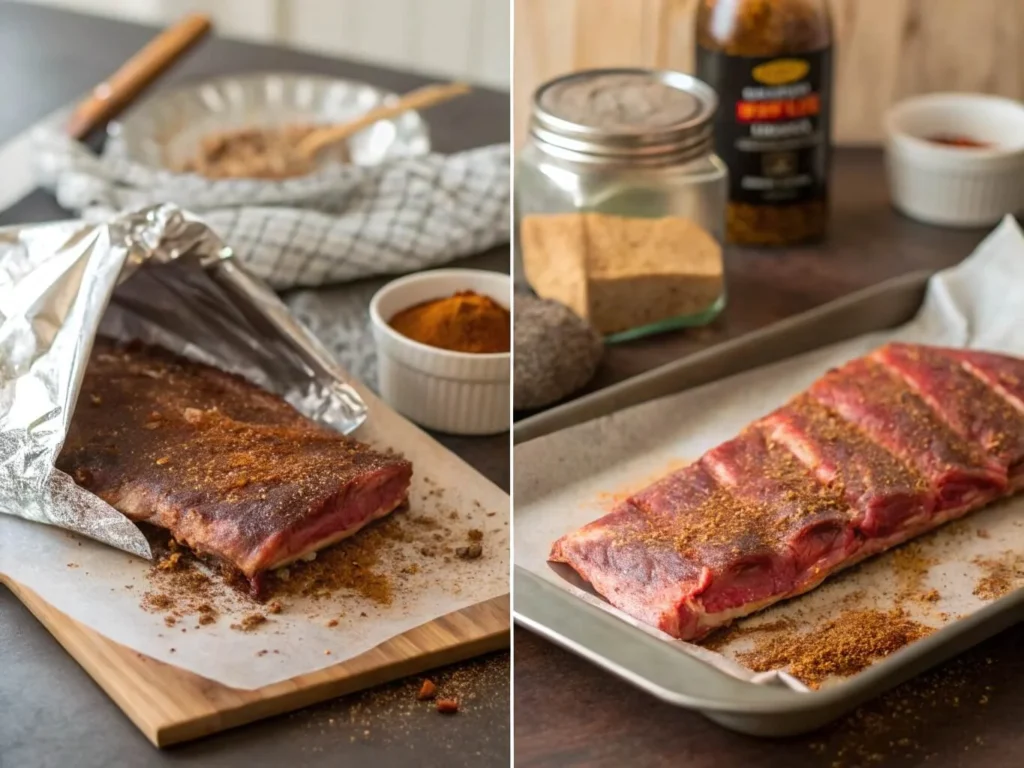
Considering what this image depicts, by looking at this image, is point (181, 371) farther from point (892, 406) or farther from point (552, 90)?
point (892, 406)

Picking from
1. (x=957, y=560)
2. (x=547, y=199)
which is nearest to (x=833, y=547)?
(x=957, y=560)

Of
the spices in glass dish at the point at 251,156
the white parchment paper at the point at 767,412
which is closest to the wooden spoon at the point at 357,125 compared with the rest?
the spices in glass dish at the point at 251,156

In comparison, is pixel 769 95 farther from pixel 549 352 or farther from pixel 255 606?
pixel 255 606

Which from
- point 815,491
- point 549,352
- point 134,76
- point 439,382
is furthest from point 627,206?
point 134,76

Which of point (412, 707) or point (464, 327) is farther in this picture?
point (464, 327)

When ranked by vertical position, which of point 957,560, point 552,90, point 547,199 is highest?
point 552,90

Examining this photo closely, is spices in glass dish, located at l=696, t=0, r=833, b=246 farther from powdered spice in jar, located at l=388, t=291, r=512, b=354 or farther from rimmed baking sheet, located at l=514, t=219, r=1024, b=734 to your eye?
powdered spice in jar, located at l=388, t=291, r=512, b=354
